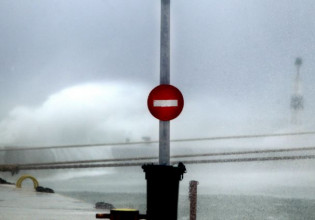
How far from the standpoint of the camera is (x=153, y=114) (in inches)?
212

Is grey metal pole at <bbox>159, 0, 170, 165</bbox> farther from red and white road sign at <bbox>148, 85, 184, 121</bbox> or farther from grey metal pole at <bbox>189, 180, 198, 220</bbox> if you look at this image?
grey metal pole at <bbox>189, 180, 198, 220</bbox>

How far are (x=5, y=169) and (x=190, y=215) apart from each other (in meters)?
6.52

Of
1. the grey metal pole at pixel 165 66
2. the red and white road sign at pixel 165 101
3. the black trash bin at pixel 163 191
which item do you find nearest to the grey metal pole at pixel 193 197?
the grey metal pole at pixel 165 66

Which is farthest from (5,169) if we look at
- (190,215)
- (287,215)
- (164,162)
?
(287,215)

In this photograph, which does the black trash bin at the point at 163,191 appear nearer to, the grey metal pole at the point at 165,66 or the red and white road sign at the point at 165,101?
the grey metal pole at the point at 165,66

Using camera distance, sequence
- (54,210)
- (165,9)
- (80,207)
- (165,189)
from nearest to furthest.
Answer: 1. (165,189)
2. (165,9)
3. (54,210)
4. (80,207)

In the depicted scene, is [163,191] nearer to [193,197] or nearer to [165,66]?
[165,66]

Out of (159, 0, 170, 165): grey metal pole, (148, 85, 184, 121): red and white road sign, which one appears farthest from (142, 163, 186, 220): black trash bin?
(148, 85, 184, 121): red and white road sign

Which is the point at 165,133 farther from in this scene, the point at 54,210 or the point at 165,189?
the point at 54,210

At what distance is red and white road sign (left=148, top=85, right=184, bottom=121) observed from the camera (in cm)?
527

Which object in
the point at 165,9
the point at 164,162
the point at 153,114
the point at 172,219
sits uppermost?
the point at 165,9

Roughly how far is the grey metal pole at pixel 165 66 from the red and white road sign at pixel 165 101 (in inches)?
6.6

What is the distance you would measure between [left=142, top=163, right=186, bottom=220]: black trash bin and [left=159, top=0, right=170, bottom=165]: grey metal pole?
0.68ft

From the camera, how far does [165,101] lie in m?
5.27
